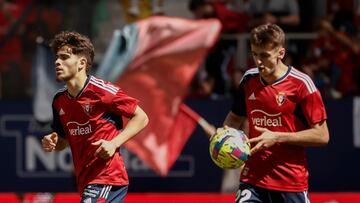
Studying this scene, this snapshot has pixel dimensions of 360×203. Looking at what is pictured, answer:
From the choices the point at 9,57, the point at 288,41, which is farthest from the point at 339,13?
the point at 9,57

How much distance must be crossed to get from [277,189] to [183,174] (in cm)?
628

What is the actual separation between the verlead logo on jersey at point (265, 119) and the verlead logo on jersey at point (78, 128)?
122 centimetres

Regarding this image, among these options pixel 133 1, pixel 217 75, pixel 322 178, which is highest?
pixel 133 1

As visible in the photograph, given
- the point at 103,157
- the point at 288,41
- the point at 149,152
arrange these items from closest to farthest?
1. the point at 103,157
2. the point at 149,152
3. the point at 288,41

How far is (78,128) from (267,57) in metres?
1.47

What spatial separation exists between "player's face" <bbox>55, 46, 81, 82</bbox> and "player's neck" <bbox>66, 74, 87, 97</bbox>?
0.03 metres

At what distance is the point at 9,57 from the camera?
1445 cm

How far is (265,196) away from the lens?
8117 mm

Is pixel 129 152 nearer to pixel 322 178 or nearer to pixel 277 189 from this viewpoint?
pixel 322 178

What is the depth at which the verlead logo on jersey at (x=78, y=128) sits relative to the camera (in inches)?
314

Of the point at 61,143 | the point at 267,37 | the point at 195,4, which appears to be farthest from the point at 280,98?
the point at 195,4

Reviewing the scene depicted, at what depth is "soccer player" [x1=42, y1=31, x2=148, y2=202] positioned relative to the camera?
311 inches

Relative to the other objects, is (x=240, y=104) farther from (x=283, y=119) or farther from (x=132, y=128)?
(x=132, y=128)

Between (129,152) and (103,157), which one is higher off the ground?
(103,157)
